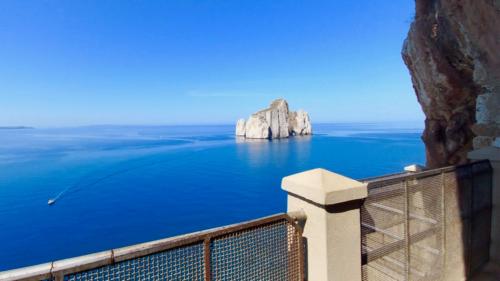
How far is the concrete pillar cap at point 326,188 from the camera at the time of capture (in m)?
2.05

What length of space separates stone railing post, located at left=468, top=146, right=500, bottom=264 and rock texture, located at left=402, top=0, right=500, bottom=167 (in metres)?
1.53


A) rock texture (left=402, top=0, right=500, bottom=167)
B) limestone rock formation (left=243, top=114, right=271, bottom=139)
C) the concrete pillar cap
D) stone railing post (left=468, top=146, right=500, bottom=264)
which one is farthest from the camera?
limestone rock formation (left=243, top=114, right=271, bottom=139)

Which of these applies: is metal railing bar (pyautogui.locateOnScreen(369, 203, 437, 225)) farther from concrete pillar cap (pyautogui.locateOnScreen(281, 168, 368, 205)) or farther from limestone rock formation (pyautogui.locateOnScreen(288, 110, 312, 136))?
limestone rock formation (pyautogui.locateOnScreen(288, 110, 312, 136))

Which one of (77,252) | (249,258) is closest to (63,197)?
(77,252)

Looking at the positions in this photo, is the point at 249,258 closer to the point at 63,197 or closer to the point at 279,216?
the point at 279,216

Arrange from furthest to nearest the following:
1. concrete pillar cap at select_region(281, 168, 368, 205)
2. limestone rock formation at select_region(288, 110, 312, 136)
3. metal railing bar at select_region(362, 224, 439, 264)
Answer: limestone rock formation at select_region(288, 110, 312, 136) → metal railing bar at select_region(362, 224, 439, 264) → concrete pillar cap at select_region(281, 168, 368, 205)

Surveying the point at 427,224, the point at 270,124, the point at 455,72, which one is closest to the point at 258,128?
the point at 270,124

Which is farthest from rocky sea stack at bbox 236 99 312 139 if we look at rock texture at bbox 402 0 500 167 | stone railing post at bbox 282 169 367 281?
stone railing post at bbox 282 169 367 281

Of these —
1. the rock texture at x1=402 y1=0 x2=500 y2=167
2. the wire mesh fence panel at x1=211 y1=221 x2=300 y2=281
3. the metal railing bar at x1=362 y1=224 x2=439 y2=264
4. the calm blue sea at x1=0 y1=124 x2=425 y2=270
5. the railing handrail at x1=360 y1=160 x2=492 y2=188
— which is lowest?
the calm blue sea at x1=0 y1=124 x2=425 y2=270

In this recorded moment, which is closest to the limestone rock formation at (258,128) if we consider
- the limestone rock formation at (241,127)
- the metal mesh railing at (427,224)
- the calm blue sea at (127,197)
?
the limestone rock formation at (241,127)

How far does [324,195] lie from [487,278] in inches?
150

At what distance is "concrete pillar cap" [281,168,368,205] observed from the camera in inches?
80.8

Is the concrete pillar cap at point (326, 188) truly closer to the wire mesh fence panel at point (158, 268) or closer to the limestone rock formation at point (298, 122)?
the wire mesh fence panel at point (158, 268)

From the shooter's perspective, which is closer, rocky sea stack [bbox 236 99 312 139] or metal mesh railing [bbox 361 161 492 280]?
metal mesh railing [bbox 361 161 492 280]
